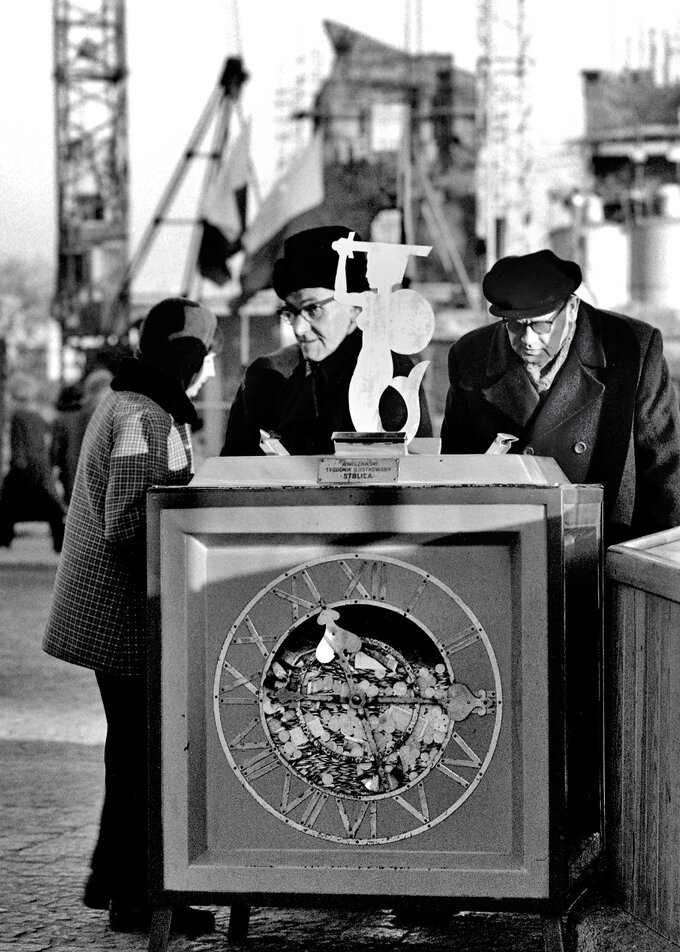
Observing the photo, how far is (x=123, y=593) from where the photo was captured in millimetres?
4000

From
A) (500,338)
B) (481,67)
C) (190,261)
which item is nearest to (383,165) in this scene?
(481,67)

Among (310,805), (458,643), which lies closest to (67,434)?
(310,805)

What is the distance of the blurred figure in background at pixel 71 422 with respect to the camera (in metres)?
11.8

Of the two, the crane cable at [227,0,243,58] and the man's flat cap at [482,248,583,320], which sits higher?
the crane cable at [227,0,243,58]

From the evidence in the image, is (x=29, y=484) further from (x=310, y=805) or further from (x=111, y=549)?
(x=310, y=805)

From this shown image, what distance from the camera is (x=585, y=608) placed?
3.43 metres

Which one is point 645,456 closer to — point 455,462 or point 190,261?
point 455,462

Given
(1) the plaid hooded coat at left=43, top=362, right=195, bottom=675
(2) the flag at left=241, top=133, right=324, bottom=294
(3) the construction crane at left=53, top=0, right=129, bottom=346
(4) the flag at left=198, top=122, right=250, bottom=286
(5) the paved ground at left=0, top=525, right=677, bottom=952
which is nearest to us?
(5) the paved ground at left=0, top=525, right=677, bottom=952

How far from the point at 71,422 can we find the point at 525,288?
842 cm

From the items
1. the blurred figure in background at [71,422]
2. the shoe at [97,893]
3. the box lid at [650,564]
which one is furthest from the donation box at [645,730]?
the blurred figure in background at [71,422]

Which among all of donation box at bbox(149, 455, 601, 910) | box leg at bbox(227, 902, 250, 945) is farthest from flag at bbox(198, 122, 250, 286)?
donation box at bbox(149, 455, 601, 910)

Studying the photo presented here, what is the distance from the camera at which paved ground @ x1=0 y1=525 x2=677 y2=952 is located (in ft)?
12.5

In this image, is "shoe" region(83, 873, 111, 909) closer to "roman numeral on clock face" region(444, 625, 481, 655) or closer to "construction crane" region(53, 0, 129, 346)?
"roman numeral on clock face" region(444, 625, 481, 655)

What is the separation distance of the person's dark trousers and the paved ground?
0.50 ft
